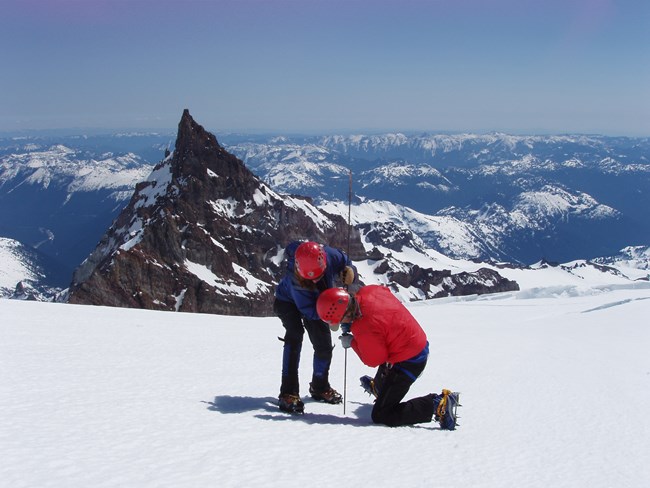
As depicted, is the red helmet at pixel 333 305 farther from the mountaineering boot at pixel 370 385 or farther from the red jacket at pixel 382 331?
the mountaineering boot at pixel 370 385

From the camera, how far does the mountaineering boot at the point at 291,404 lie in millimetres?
6457

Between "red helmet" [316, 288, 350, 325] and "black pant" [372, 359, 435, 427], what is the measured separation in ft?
3.81

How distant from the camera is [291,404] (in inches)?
255

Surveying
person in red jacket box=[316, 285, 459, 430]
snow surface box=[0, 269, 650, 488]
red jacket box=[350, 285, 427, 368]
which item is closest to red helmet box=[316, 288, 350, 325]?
person in red jacket box=[316, 285, 459, 430]

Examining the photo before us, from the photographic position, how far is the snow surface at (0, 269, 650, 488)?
4320 mm

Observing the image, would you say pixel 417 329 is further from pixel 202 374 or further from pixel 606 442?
pixel 202 374

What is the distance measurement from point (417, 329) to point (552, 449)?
80.4 inches

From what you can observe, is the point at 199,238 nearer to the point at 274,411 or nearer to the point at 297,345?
the point at 297,345

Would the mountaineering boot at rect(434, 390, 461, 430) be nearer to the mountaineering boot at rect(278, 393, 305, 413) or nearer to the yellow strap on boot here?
Answer: the yellow strap on boot

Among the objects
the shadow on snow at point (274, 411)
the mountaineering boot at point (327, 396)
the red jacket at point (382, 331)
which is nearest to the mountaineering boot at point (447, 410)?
the shadow on snow at point (274, 411)

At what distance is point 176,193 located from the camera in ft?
411

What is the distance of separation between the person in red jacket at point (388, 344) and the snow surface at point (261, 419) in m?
0.22

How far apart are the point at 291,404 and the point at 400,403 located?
145cm

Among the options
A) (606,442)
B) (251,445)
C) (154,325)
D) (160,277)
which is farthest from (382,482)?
(160,277)
